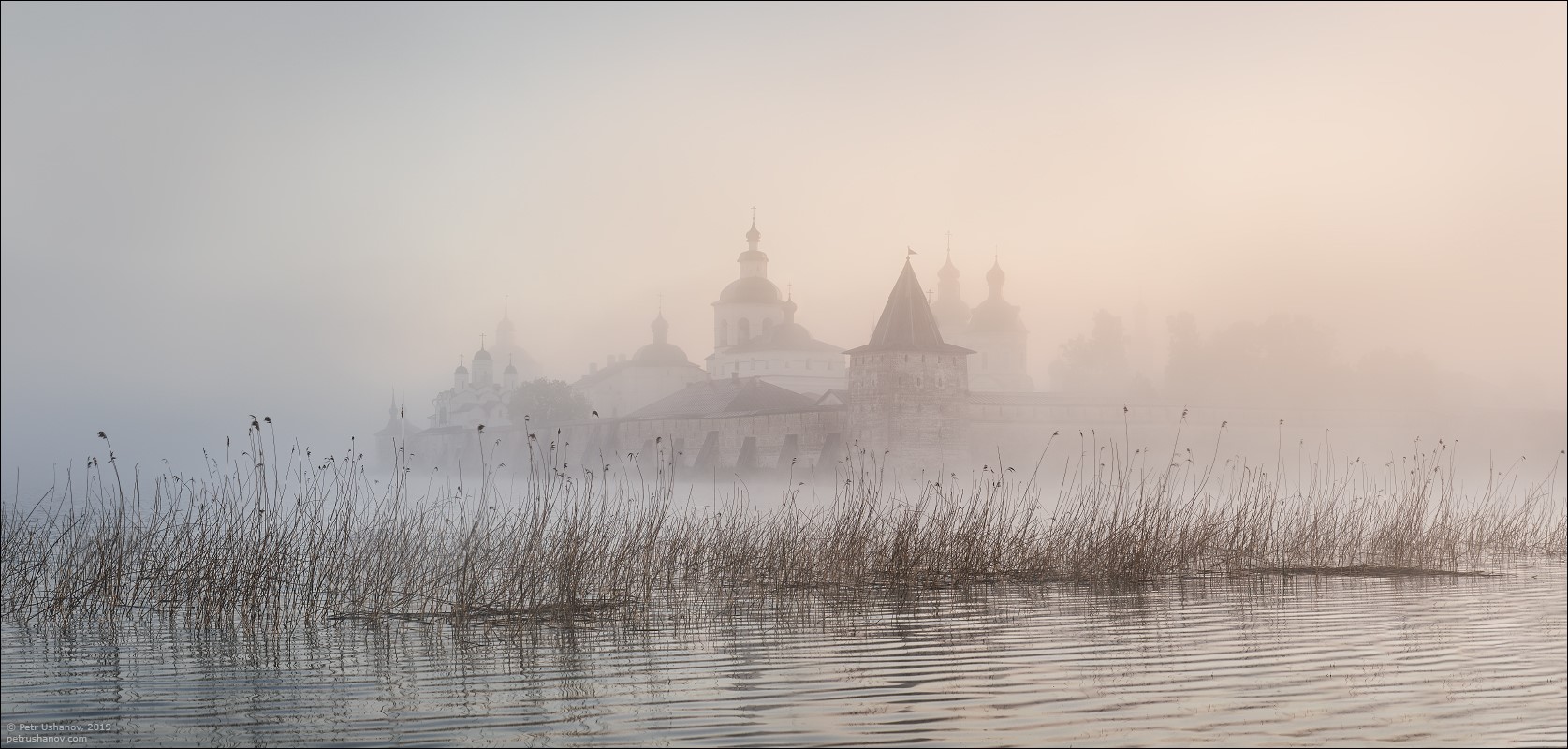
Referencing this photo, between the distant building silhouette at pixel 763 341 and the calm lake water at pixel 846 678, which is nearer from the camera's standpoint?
the calm lake water at pixel 846 678

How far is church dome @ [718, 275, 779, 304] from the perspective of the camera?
60469 mm

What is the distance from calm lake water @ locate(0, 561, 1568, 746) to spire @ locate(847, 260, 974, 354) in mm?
27396

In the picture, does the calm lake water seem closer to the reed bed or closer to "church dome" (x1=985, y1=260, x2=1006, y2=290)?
the reed bed

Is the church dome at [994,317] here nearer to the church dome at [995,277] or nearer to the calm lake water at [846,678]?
the church dome at [995,277]

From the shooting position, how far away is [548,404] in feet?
172

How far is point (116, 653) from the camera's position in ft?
18.0

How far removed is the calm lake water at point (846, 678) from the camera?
13.0 feet

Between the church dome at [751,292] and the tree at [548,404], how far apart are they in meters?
9.01

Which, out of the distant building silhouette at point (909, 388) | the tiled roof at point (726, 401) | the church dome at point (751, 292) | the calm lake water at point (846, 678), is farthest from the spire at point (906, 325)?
the calm lake water at point (846, 678)

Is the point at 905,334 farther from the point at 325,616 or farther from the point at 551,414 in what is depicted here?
the point at 325,616

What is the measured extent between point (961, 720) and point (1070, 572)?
14.7 feet

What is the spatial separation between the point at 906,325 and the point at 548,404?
68.3 ft

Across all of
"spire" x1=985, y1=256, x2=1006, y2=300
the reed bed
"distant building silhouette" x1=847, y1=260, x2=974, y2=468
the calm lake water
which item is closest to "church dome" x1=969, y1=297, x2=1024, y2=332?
"spire" x1=985, y1=256, x2=1006, y2=300

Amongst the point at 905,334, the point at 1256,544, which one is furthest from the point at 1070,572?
the point at 905,334
